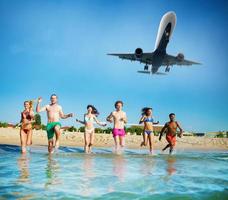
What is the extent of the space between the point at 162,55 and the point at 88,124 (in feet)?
73.5

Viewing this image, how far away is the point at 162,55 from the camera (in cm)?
3200

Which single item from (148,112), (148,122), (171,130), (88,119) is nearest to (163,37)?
(171,130)

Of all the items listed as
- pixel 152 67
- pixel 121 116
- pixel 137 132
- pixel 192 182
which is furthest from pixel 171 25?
pixel 192 182

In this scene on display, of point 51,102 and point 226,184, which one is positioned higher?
point 51,102

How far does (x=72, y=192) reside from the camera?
3586mm

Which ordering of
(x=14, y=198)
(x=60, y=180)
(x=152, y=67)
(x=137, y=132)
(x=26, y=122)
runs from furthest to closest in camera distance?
(x=137, y=132) < (x=152, y=67) < (x=26, y=122) < (x=60, y=180) < (x=14, y=198)

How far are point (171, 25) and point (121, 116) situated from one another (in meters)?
25.1

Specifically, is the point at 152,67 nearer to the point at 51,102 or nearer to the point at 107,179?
the point at 51,102

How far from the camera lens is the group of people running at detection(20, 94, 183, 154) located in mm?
9586

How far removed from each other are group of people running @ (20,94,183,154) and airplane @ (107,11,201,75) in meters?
19.2

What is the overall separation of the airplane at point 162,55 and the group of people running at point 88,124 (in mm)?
19169

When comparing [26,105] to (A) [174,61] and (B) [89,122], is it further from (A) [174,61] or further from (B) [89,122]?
(A) [174,61]

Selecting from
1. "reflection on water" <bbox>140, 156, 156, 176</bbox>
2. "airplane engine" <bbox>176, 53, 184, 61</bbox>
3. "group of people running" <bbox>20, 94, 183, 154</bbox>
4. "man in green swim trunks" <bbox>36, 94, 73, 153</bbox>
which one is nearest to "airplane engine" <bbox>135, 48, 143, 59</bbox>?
"airplane engine" <bbox>176, 53, 184, 61</bbox>

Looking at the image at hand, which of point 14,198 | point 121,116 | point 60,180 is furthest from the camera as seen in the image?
point 121,116
